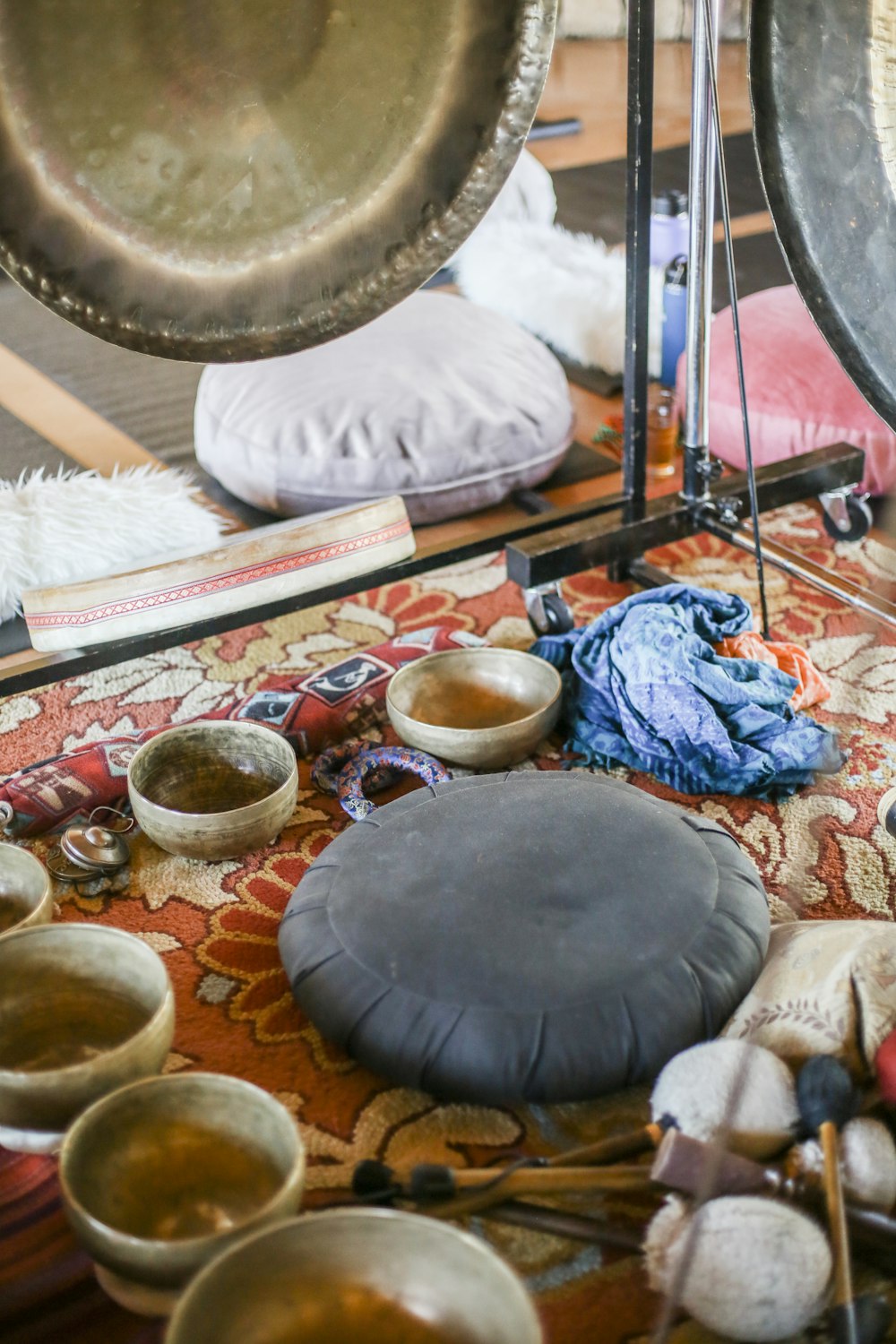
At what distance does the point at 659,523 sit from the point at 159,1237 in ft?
4.38

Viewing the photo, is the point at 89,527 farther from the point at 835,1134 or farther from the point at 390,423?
the point at 835,1134

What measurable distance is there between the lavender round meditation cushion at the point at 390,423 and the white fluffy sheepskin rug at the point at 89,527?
0.18 m

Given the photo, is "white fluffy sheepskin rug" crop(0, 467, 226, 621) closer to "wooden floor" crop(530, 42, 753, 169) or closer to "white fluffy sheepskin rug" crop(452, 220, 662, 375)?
"white fluffy sheepskin rug" crop(452, 220, 662, 375)

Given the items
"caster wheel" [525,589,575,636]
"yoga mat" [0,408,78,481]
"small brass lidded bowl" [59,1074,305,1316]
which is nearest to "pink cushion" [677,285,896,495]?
"caster wheel" [525,589,575,636]

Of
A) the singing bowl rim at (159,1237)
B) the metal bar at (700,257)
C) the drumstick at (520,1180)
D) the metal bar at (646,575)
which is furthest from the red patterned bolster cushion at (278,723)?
the drumstick at (520,1180)

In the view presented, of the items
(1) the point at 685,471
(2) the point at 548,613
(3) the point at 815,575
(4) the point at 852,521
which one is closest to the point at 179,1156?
(2) the point at 548,613

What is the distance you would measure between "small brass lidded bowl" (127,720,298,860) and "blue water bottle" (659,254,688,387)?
1.22 meters

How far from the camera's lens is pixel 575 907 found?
1.21 meters

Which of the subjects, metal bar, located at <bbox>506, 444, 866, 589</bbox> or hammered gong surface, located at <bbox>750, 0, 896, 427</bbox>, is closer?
hammered gong surface, located at <bbox>750, 0, 896, 427</bbox>

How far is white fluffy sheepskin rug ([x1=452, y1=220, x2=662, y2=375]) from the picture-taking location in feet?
8.74

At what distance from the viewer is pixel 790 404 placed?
219 cm

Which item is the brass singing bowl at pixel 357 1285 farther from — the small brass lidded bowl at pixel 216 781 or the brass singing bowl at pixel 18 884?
the small brass lidded bowl at pixel 216 781

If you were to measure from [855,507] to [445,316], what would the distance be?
0.84 m

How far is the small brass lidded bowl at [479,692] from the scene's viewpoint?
161cm
